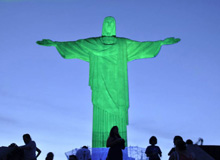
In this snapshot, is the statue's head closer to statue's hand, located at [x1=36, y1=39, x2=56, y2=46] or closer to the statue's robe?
the statue's robe

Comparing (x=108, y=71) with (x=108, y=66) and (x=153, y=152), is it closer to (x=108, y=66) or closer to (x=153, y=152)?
(x=108, y=66)

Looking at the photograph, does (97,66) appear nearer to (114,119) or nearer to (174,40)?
(114,119)

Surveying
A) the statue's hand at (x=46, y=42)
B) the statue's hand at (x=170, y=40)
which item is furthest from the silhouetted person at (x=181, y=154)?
the statue's hand at (x=46, y=42)

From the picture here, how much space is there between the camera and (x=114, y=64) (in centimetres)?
1355

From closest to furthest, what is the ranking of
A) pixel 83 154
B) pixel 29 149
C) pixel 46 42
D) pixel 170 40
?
pixel 29 149 < pixel 83 154 < pixel 170 40 < pixel 46 42

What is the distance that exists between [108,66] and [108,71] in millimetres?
234

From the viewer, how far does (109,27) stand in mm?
14062

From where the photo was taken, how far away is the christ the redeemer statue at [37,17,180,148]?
1275 centimetres

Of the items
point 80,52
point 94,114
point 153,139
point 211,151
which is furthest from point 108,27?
point 211,151

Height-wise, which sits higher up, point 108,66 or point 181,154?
point 108,66

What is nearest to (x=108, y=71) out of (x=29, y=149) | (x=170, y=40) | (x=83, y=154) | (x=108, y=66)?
(x=108, y=66)

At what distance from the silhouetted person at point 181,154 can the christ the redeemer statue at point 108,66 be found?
251 inches

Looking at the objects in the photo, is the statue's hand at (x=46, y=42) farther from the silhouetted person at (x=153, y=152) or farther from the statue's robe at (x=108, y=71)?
the silhouetted person at (x=153, y=152)

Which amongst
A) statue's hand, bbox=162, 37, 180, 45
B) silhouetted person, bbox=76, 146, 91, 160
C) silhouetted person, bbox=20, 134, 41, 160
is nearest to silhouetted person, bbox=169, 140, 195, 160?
silhouetted person, bbox=20, 134, 41, 160
